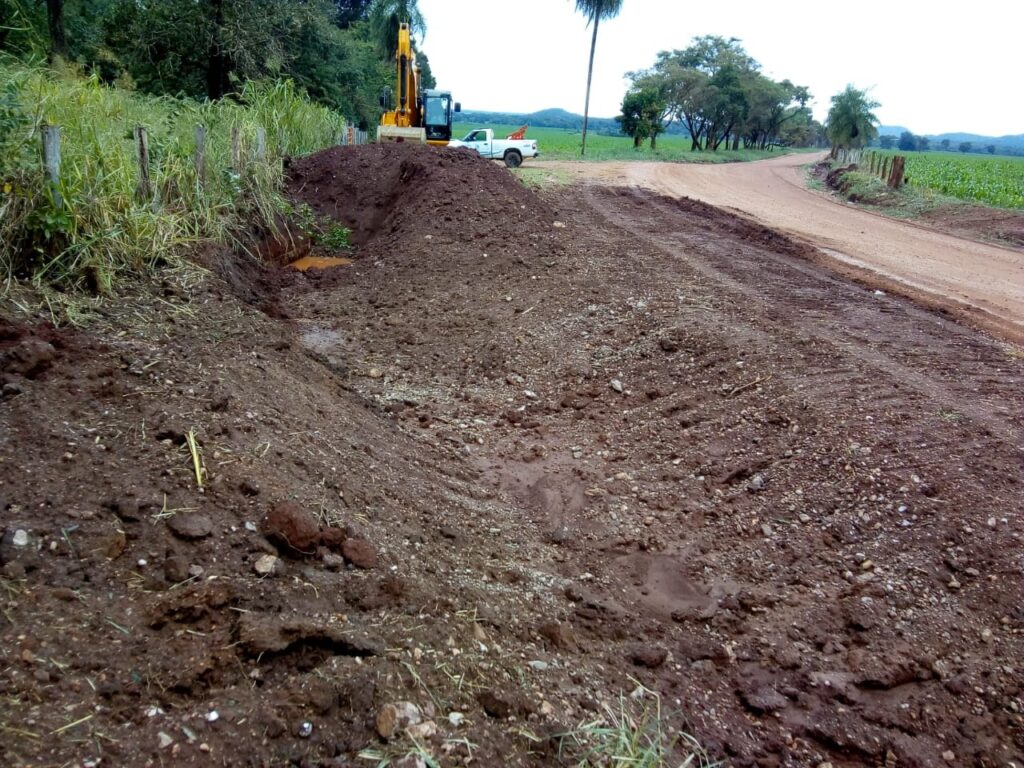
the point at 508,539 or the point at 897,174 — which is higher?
the point at 897,174

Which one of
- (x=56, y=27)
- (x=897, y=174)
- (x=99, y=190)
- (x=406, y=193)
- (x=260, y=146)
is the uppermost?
(x=56, y=27)

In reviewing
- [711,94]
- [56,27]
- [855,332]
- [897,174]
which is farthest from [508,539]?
[711,94]

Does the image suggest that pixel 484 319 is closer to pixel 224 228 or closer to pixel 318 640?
pixel 224 228

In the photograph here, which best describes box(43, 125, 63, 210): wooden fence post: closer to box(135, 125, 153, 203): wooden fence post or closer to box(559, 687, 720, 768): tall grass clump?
box(135, 125, 153, 203): wooden fence post

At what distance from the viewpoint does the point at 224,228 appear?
281 inches

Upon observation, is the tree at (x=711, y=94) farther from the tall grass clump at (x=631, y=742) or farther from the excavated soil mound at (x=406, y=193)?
the tall grass clump at (x=631, y=742)

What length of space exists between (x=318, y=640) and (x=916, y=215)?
1648 centimetres

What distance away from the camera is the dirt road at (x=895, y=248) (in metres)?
7.72

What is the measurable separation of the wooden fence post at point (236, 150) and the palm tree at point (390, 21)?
28.7 meters

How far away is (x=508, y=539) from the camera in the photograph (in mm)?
3682

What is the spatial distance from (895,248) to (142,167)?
1024 cm

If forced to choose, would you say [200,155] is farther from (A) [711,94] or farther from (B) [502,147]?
(A) [711,94]

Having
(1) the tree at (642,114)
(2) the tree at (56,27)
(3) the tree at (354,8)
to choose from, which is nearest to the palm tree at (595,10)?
(1) the tree at (642,114)

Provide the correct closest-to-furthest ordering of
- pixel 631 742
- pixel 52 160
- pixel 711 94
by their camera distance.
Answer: pixel 631 742 < pixel 52 160 < pixel 711 94
